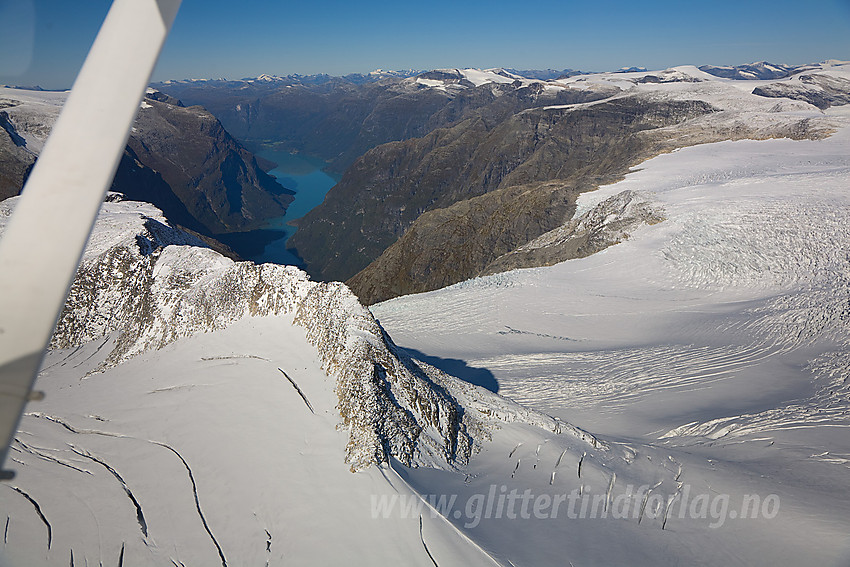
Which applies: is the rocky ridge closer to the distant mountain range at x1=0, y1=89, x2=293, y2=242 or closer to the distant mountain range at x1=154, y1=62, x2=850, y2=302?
the distant mountain range at x1=154, y1=62, x2=850, y2=302

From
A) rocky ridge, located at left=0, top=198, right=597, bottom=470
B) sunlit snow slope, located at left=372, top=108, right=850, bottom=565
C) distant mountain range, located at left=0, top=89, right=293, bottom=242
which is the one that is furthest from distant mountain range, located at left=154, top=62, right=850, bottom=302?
distant mountain range, located at left=0, top=89, right=293, bottom=242

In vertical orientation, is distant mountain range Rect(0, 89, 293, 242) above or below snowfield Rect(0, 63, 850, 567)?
above

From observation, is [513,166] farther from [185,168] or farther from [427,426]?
[185,168]

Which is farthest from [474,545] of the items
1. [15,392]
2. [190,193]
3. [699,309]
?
[190,193]

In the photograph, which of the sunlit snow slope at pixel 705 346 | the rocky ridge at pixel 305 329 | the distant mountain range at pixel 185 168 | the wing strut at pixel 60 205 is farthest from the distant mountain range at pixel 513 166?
the distant mountain range at pixel 185 168

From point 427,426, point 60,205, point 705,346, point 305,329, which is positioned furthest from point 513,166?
point 60,205

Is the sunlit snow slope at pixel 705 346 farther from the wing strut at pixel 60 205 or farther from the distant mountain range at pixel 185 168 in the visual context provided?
the distant mountain range at pixel 185 168
